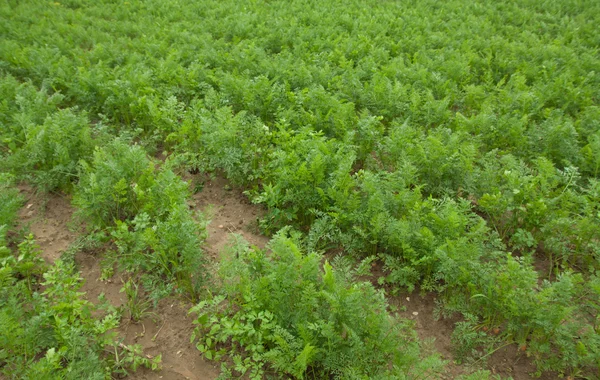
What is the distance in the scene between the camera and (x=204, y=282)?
191 inches

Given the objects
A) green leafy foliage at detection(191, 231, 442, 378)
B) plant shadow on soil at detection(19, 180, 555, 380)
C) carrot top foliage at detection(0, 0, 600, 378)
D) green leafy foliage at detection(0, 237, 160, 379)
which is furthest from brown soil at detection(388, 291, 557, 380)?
green leafy foliage at detection(0, 237, 160, 379)

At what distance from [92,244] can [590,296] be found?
5.85m

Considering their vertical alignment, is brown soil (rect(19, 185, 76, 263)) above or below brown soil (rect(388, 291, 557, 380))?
above

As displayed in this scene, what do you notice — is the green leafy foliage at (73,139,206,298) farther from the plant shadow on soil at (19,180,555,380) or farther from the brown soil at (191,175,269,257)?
the brown soil at (191,175,269,257)

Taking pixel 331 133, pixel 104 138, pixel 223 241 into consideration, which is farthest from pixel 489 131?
pixel 104 138

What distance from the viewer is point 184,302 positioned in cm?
486

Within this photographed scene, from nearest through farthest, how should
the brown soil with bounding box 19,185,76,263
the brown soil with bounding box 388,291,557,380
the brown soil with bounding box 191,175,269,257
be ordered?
1. the brown soil with bounding box 388,291,557,380
2. the brown soil with bounding box 19,185,76,263
3. the brown soil with bounding box 191,175,269,257

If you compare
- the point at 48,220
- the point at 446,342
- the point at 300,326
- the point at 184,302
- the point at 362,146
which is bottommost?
the point at 446,342

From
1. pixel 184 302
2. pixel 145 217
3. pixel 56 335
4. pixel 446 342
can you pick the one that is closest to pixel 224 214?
pixel 145 217

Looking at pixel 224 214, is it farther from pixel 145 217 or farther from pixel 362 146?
pixel 362 146

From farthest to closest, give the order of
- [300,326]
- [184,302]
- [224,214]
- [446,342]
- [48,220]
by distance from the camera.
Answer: [224,214]
[48,220]
[184,302]
[446,342]
[300,326]

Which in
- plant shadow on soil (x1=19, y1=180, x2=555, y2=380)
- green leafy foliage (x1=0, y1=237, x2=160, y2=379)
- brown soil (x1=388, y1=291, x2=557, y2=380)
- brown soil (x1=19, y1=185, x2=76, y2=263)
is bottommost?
brown soil (x1=388, y1=291, x2=557, y2=380)

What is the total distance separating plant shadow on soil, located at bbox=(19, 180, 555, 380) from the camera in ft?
14.1

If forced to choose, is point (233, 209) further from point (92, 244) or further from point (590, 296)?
point (590, 296)
